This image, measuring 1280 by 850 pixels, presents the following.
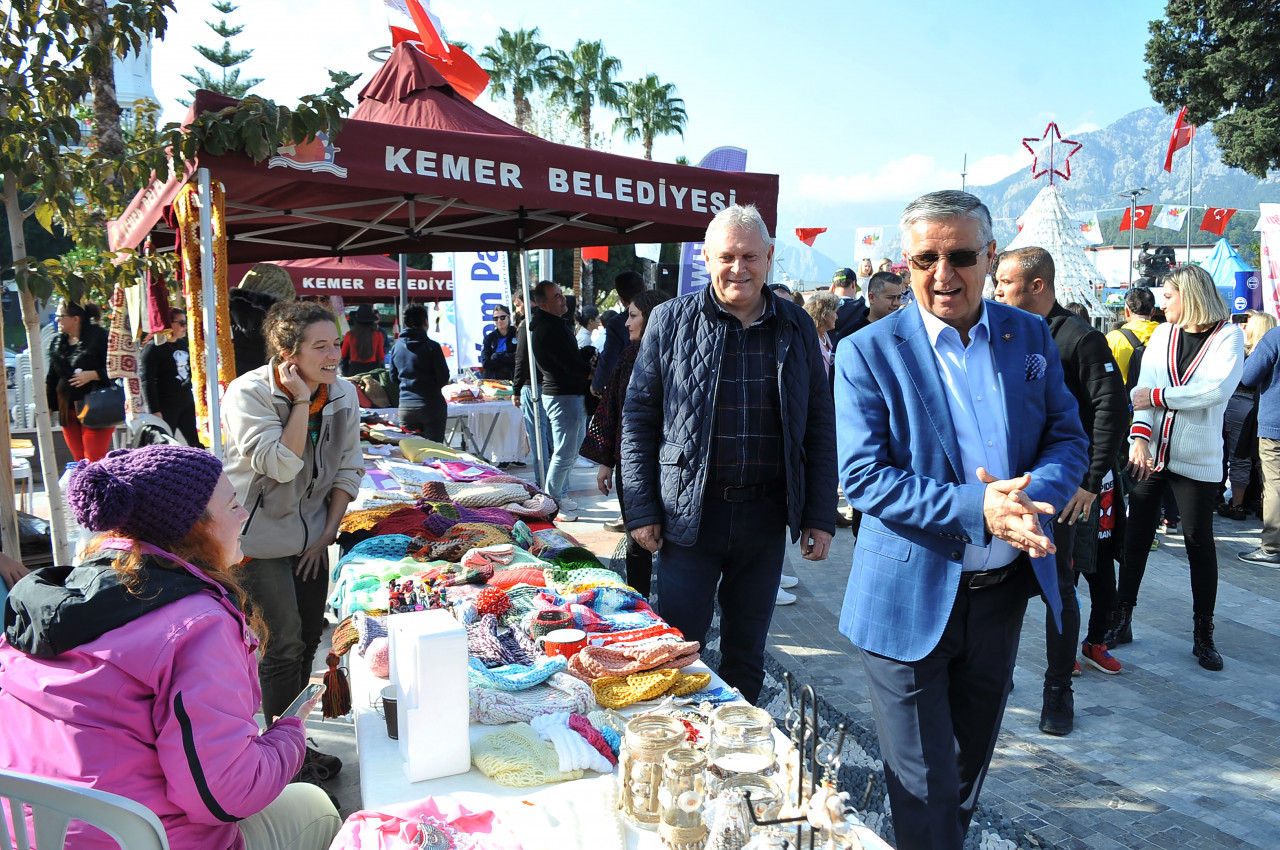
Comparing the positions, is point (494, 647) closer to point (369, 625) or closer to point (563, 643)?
point (563, 643)

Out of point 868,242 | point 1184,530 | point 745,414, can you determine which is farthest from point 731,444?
point 868,242

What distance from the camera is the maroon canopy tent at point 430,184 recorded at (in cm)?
353

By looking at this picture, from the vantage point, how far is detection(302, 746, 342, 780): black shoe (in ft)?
9.71

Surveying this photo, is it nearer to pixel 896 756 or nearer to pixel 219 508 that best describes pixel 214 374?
pixel 219 508

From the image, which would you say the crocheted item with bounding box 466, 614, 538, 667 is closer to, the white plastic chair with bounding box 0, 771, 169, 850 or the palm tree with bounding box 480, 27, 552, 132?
the white plastic chair with bounding box 0, 771, 169, 850

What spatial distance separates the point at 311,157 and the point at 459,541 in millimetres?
1697

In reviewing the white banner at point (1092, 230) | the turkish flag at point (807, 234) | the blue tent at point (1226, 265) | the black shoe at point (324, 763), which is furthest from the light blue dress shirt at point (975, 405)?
the white banner at point (1092, 230)

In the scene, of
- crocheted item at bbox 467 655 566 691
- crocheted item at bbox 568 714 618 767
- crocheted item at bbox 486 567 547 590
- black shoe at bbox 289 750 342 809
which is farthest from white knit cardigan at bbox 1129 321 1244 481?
black shoe at bbox 289 750 342 809

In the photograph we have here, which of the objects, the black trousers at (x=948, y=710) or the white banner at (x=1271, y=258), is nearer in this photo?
the black trousers at (x=948, y=710)

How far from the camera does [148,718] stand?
1.46 meters

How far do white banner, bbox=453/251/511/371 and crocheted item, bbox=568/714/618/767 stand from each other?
384 inches

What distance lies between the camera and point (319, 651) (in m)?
4.12

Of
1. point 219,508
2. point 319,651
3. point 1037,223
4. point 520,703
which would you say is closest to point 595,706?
point 520,703

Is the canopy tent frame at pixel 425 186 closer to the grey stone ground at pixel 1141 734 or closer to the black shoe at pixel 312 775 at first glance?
the black shoe at pixel 312 775
